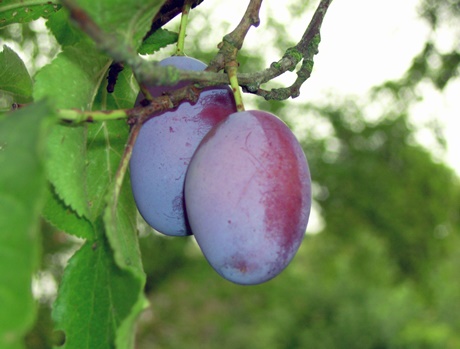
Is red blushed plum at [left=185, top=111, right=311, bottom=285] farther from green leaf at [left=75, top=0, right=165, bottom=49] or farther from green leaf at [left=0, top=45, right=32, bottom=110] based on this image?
green leaf at [left=0, top=45, right=32, bottom=110]

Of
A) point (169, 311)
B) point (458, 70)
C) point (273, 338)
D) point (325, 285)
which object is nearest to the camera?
point (458, 70)

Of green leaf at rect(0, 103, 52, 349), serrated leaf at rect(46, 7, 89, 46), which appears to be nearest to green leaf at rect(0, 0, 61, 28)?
serrated leaf at rect(46, 7, 89, 46)

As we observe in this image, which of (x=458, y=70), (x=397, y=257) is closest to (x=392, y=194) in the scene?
(x=397, y=257)

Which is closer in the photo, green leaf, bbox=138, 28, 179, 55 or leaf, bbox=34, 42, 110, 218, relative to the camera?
leaf, bbox=34, 42, 110, 218

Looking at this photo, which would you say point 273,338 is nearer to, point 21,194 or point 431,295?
point 431,295

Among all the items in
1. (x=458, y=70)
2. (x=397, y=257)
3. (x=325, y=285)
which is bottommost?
(x=397, y=257)

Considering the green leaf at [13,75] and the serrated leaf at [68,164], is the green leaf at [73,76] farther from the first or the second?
the green leaf at [13,75]

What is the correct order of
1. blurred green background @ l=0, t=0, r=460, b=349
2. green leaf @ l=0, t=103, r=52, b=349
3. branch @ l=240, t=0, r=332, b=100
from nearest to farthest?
green leaf @ l=0, t=103, r=52, b=349 → branch @ l=240, t=0, r=332, b=100 → blurred green background @ l=0, t=0, r=460, b=349
